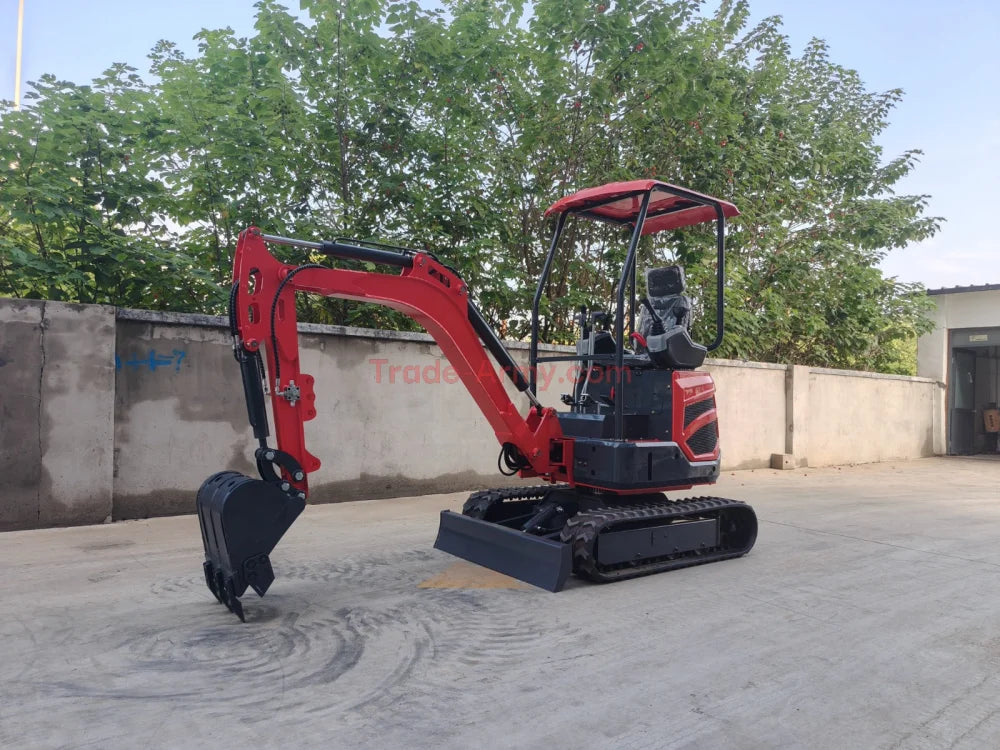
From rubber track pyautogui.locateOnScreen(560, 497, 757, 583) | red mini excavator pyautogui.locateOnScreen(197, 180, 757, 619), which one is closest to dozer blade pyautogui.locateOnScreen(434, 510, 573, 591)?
red mini excavator pyautogui.locateOnScreen(197, 180, 757, 619)

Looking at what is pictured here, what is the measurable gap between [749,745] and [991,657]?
187 centimetres

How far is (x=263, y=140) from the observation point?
812cm

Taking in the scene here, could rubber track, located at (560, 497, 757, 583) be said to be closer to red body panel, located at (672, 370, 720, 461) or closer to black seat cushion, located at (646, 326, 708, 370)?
red body panel, located at (672, 370, 720, 461)

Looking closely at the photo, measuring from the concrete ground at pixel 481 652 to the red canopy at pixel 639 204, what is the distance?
2905 millimetres

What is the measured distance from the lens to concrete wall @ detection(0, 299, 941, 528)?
6.45m

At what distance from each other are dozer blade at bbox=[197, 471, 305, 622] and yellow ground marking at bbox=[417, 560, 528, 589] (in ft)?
3.84

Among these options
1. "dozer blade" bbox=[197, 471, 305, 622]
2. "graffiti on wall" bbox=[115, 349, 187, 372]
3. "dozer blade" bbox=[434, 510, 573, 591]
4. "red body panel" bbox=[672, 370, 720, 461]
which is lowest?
"dozer blade" bbox=[434, 510, 573, 591]

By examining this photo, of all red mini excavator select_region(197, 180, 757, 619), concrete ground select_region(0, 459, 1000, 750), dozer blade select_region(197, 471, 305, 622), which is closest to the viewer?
concrete ground select_region(0, 459, 1000, 750)

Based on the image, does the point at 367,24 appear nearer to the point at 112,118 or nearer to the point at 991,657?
the point at 112,118

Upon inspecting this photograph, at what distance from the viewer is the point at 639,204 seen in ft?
19.6

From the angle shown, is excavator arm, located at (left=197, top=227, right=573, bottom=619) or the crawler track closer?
excavator arm, located at (left=197, top=227, right=573, bottom=619)

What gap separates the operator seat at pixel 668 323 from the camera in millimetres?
5629

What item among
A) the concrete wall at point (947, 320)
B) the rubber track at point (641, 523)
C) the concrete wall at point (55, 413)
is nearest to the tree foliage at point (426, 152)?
the concrete wall at point (55, 413)

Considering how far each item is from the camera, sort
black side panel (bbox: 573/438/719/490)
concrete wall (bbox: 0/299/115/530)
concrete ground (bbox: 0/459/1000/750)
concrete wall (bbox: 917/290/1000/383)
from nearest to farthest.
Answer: concrete ground (bbox: 0/459/1000/750), black side panel (bbox: 573/438/719/490), concrete wall (bbox: 0/299/115/530), concrete wall (bbox: 917/290/1000/383)
